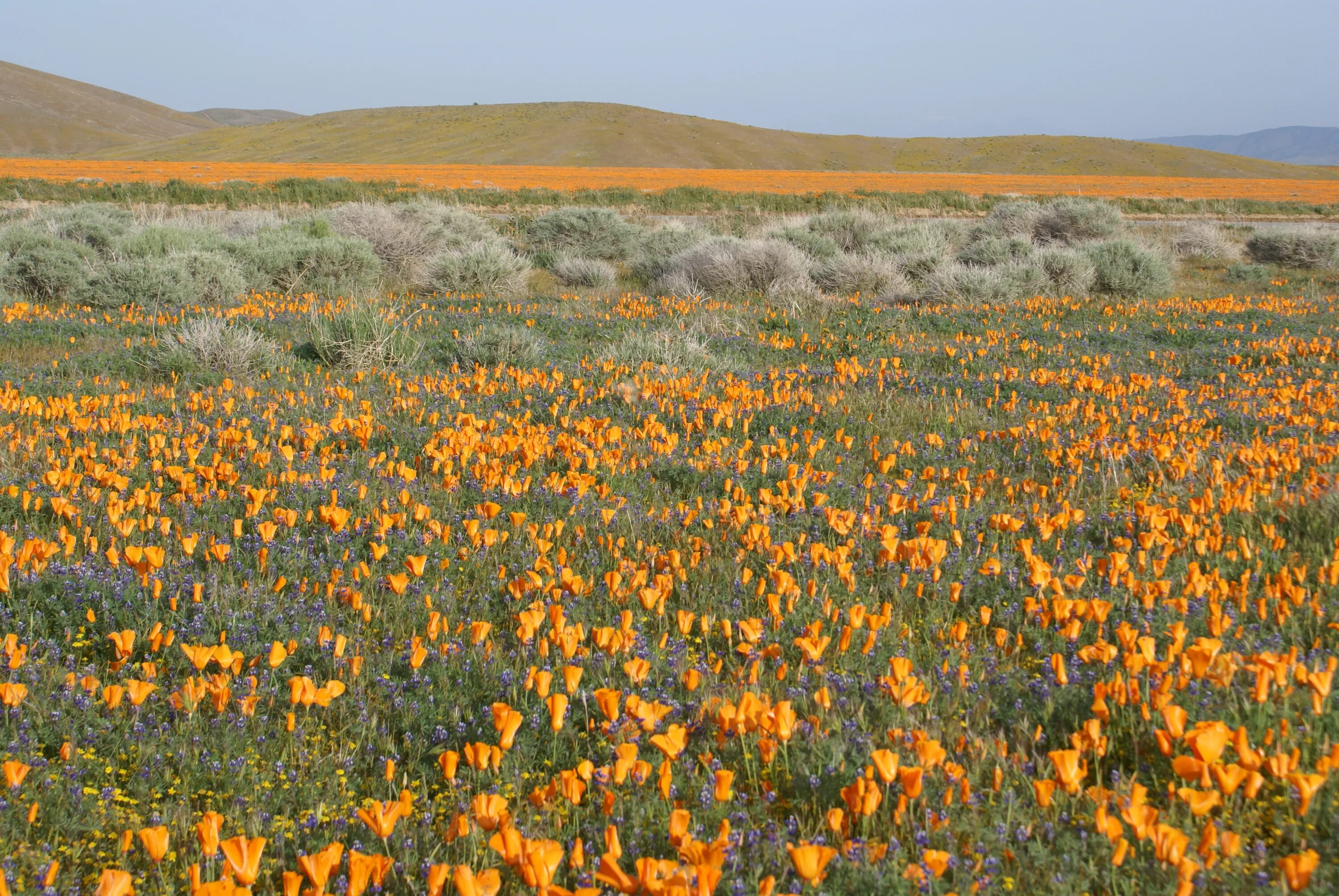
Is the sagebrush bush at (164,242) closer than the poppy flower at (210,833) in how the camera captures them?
No

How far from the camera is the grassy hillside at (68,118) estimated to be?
10444 centimetres

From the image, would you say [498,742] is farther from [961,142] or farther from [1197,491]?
[961,142]

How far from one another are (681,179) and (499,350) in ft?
151

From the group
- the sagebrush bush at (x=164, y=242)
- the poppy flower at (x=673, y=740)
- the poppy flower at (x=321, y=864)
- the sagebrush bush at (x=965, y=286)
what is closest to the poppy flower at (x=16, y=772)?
the poppy flower at (x=321, y=864)

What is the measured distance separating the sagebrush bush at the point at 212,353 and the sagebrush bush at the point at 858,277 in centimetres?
865

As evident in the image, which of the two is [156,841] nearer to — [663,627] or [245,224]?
[663,627]

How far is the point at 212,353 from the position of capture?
711cm

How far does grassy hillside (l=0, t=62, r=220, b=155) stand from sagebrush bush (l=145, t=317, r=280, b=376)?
372 feet

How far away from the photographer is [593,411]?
596 centimetres

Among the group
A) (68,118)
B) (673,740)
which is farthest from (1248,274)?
(68,118)

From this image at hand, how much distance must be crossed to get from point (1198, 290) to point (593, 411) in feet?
40.1

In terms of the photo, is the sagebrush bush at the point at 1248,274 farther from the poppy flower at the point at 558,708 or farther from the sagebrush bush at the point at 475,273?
the poppy flower at the point at 558,708

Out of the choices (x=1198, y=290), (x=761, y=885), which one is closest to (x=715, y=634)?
(x=761, y=885)

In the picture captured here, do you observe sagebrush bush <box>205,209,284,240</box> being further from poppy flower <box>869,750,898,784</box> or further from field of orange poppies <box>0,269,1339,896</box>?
poppy flower <box>869,750,898,784</box>
